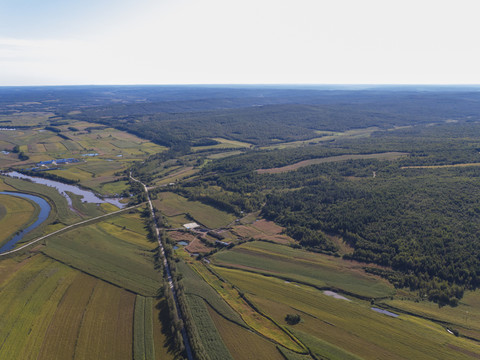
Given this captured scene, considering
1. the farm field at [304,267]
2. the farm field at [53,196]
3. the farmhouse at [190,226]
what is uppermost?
the farm field at [53,196]

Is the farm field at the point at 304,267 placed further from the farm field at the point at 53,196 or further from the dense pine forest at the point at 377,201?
the farm field at the point at 53,196

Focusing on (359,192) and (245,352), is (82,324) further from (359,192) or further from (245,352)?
(359,192)

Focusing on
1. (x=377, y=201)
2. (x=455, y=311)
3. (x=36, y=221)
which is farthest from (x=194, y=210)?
(x=455, y=311)

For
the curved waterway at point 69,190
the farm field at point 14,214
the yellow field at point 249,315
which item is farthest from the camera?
the curved waterway at point 69,190

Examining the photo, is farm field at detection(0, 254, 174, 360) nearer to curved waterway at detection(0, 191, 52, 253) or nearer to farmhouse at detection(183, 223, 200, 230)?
curved waterway at detection(0, 191, 52, 253)

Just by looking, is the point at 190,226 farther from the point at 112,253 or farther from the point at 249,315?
the point at 249,315

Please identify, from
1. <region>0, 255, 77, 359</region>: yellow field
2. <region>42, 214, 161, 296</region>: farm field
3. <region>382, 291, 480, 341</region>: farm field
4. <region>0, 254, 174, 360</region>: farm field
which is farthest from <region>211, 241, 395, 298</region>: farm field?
<region>0, 255, 77, 359</region>: yellow field

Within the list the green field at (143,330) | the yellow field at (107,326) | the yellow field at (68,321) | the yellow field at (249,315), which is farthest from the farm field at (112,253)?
the yellow field at (249,315)
